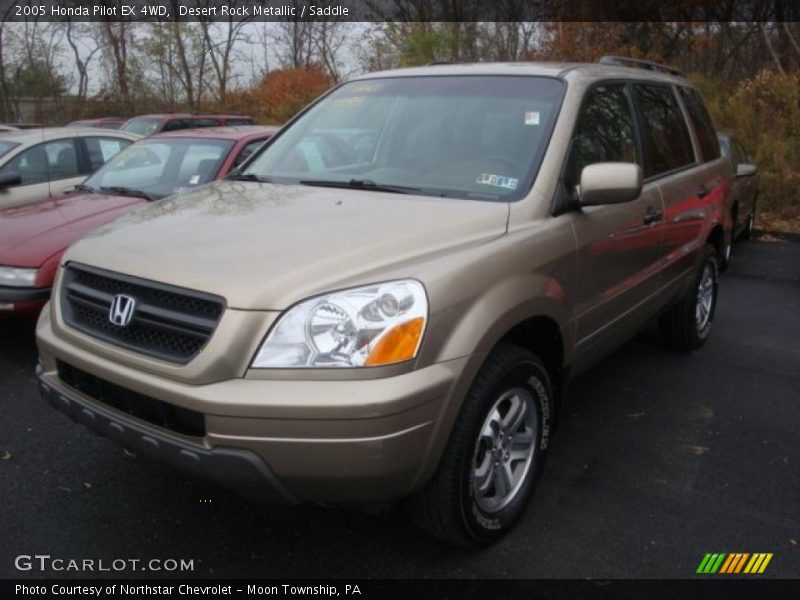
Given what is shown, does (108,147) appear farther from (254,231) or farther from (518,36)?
(518,36)

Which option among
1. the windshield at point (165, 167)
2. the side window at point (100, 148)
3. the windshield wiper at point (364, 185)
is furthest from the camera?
the side window at point (100, 148)

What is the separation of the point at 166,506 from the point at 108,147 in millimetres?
5964

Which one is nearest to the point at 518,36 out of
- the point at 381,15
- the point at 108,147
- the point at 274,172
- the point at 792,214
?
the point at 381,15

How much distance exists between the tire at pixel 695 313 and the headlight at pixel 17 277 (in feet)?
13.8

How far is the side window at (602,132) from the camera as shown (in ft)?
11.0

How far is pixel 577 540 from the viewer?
2.96 metres

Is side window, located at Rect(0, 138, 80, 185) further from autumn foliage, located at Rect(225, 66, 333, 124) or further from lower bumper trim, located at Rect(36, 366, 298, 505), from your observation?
autumn foliage, located at Rect(225, 66, 333, 124)

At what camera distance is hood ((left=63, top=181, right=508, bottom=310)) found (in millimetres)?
2385

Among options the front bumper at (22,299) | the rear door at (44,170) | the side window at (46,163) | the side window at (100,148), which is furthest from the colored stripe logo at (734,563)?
the side window at (100,148)

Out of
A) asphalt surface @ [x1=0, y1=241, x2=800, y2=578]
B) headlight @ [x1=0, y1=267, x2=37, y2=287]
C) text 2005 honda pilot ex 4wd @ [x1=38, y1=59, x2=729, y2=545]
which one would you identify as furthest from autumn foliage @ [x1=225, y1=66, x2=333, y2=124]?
asphalt surface @ [x1=0, y1=241, x2=800, y2=578]

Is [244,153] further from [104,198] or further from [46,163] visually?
[46,163]

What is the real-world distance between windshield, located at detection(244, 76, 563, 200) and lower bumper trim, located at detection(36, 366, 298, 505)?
57.6 inches

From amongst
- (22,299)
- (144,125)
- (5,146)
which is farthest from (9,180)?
(144,125)

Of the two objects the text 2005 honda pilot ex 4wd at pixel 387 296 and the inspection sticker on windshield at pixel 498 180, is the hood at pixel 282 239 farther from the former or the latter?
the inspection sticker on windshield at pixel 498 180
